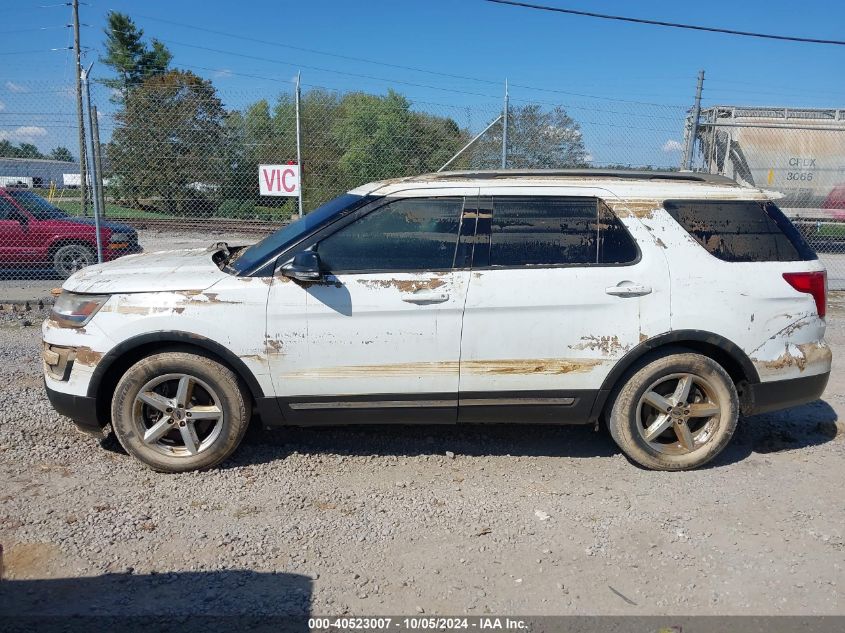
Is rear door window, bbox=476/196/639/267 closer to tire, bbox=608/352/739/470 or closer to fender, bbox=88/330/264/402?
tire, bbox=608/352/739/470

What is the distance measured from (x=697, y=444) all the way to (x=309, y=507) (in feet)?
7.99

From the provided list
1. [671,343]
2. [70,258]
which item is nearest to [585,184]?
[671,343]

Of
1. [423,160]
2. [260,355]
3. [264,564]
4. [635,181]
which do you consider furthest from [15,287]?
[635,181]

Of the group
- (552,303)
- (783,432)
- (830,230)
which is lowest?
(783,432)

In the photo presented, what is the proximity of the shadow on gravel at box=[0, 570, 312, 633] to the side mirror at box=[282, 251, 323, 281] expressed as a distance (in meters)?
1.58

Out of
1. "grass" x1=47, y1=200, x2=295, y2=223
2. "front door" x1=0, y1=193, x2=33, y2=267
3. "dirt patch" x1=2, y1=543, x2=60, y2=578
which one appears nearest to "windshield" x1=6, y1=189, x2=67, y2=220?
"front door" x1=0, y1=193, x2=33, y2=267

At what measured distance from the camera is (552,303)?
13.1 feet

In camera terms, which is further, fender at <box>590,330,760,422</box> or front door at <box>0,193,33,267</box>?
front door at <box>0,193,33,267</box>

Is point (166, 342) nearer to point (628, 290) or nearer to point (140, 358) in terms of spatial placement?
point (140, 358)

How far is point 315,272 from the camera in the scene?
383 centimetres

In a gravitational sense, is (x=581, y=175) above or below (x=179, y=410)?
above

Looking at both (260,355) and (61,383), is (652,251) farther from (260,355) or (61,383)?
(61,383)

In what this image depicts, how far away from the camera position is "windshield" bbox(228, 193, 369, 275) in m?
4.05

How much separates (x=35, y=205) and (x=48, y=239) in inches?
27.7
